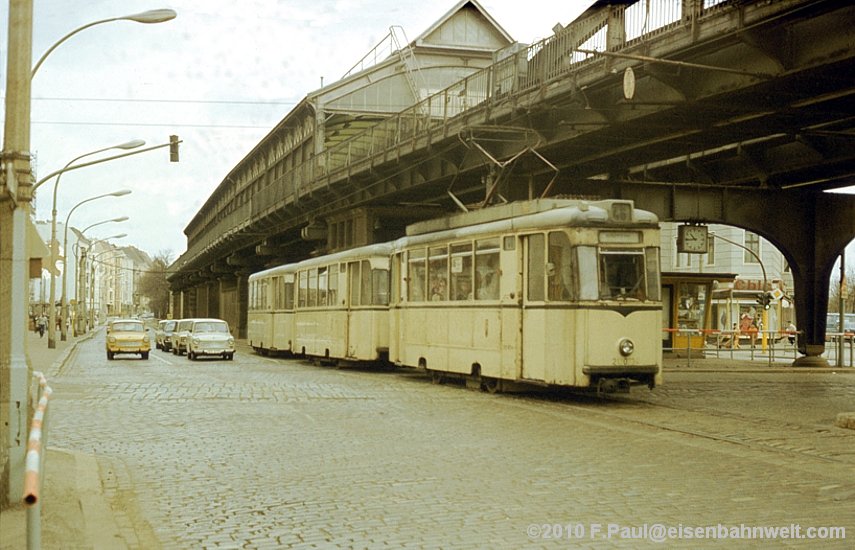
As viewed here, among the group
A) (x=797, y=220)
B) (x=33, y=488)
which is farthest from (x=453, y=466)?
(x=797, y=220)

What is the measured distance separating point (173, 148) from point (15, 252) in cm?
2783

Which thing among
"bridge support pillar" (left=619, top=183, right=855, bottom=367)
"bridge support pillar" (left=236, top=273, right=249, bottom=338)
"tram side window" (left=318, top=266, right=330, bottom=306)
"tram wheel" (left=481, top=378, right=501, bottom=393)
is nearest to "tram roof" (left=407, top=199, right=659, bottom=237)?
"tram wheel" (left=481, top=378, right=501, bottom=393)

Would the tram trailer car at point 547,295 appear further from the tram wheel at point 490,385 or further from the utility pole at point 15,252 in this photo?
the utility pole at point 15,252

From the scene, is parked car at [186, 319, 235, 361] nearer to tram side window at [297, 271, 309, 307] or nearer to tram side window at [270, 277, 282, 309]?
tram side window at [270, 277, 282, 309]

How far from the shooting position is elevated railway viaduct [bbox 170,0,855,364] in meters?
16.3

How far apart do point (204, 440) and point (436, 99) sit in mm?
19469

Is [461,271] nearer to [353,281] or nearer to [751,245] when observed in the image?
[353,281]

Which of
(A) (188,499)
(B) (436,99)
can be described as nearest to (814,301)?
(B) (436,99)

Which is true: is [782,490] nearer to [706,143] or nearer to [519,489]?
[519,489]

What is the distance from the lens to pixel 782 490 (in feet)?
29.1

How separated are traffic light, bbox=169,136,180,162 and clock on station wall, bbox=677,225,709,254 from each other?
16.8m

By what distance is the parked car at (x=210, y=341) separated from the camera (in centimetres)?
3666

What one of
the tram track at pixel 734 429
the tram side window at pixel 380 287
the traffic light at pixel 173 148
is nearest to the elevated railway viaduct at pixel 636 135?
the tram side window at pixel 380 287

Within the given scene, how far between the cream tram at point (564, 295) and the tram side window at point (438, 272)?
3.82 ft
